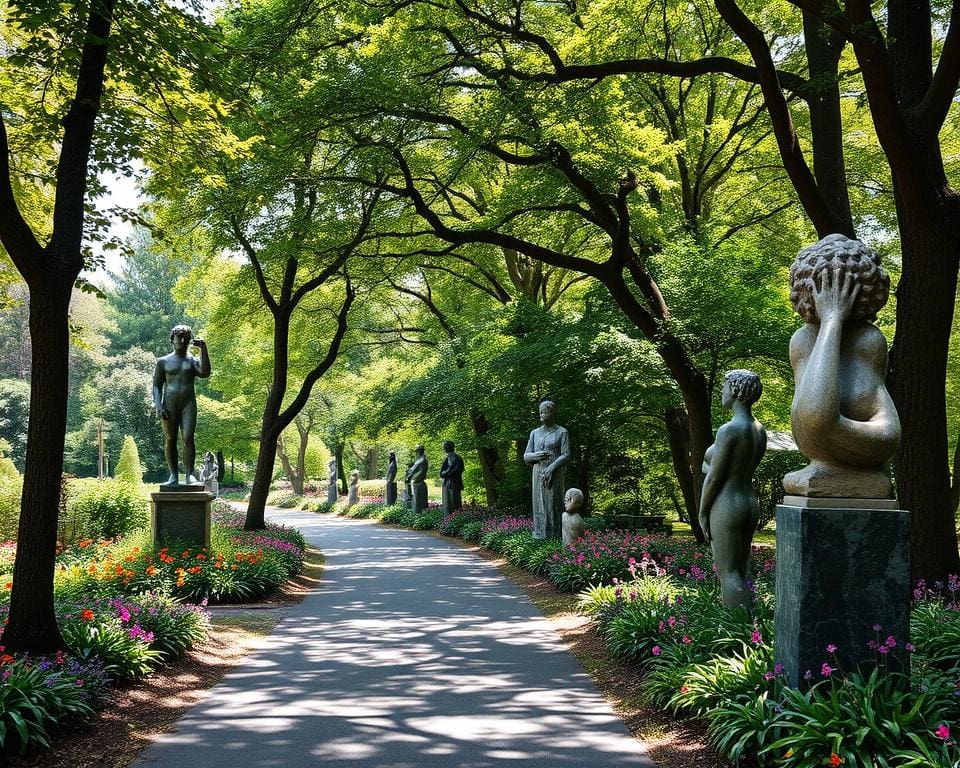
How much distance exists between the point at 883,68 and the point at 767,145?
1078 centimetres

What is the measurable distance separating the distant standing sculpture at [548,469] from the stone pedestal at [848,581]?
10.2 m

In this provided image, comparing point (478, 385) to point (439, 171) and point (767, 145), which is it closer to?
point (439, 171)

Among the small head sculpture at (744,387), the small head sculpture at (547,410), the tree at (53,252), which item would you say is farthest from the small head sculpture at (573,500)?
the tree at (53,252)

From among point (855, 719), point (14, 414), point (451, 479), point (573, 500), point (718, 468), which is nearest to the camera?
point (855, 719)

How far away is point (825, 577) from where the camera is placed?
4645 mm

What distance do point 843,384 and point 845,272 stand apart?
0.66 metres

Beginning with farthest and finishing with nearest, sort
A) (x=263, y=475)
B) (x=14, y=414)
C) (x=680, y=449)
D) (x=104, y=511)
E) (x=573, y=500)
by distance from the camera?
(x=14, y=414)
(x=263, y=475)
(x=680, y=449)
(x=104, y=511)
(x=573, y=500)

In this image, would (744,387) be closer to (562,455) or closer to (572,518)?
(572,518)

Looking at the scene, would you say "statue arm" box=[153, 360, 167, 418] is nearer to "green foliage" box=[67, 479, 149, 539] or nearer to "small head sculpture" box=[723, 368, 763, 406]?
"green foliage" box=[67, 479, 149, 539]

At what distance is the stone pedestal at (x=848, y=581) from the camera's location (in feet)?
15.2

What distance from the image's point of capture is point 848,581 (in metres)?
4.64

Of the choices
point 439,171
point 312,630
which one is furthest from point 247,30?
point 312,630

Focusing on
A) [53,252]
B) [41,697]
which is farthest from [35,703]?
[53,252]

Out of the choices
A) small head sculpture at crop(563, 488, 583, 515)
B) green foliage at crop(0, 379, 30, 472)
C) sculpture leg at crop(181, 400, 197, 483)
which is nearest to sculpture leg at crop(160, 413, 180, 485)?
sculpture leg at crop(181, 400, 197, 483)
